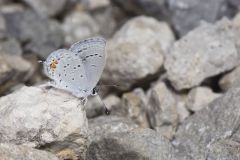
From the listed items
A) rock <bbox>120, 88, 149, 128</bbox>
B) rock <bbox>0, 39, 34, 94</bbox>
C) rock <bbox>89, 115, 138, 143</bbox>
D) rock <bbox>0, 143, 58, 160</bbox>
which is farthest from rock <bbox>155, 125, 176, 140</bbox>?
rock <bbox>0, 39, 34, 94</bbox>

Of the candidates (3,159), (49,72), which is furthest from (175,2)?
(3,159)

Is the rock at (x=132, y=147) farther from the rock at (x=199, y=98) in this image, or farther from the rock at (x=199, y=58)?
the rock at (x=199, y=58)

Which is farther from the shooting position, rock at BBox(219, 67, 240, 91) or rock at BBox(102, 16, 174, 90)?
rock at BBox(102, 16, 174, 90)

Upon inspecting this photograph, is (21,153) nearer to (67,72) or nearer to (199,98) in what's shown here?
(67,72)

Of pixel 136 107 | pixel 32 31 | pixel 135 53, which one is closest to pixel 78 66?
pixel 136 107

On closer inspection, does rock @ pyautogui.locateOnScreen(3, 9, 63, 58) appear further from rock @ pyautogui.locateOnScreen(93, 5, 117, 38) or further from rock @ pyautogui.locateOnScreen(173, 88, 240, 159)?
rock @ pyautogui.locateOnScreen(173, 88, 240, 159)

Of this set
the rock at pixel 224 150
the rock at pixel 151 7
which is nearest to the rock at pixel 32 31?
the rock at pixel 151 7

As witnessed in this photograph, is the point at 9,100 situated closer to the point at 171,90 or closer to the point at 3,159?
the point at 3,159
